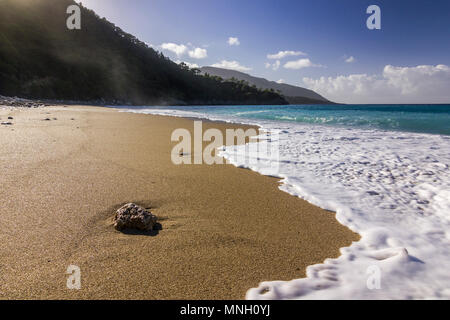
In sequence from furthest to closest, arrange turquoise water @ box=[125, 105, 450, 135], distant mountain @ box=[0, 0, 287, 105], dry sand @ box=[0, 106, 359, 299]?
distant mountain @ box=[0, 0, 287, 105] < turquoise water @ box=[125, 105, 450, 135] < dry sand @ box=[0, 106, 359, 299]

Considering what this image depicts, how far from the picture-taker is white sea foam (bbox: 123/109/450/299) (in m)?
1.53

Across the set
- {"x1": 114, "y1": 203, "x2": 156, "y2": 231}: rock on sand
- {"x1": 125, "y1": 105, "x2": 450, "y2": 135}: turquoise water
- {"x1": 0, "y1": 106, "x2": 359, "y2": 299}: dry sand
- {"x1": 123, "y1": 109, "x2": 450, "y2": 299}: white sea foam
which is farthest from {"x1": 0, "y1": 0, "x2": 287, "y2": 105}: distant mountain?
{"x1": 123, "y1": 109, "x2": 450, "y2": 299}: white sea foam

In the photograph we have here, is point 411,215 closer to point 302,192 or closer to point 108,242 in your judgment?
point 302,192

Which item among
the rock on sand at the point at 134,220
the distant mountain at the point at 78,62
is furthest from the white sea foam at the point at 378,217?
the distant mountain at the point at 78,62

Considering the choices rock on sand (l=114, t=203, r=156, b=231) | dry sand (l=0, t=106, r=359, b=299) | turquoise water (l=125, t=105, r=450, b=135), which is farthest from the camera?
turquoise water (l=125, t=105, r=450, b=135)

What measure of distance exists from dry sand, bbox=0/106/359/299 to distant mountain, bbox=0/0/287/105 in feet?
122

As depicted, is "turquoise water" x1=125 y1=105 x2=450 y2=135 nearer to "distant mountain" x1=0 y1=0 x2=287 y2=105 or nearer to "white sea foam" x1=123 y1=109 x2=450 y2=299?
"white sea foam" x1=123 y1=109 x2=450 y2=299

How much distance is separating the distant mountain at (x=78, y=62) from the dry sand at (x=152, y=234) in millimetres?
37095

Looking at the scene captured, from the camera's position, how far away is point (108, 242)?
1.80 meters

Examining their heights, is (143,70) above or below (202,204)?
above

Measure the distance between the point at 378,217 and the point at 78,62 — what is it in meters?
57.4

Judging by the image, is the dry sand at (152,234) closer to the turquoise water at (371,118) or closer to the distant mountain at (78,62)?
the turquoise water at (371,118)
